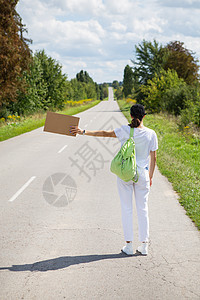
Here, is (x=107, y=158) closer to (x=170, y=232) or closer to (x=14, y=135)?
(x=170, y=232)

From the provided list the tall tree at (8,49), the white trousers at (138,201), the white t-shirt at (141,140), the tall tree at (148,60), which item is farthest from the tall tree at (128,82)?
the white trousers at (138,201)

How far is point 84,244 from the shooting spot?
4.90 m

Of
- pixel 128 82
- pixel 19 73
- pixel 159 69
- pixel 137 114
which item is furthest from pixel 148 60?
pixel 128 82

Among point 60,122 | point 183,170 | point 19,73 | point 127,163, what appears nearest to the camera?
point 127,163

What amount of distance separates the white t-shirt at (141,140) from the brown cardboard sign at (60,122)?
655mm

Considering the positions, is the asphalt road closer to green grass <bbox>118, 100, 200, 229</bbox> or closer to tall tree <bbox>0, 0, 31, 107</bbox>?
green grass <bbox>118, 100, 200, 229</bbox>

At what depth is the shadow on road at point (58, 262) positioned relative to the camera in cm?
418

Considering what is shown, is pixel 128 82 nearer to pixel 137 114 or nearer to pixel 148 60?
pixel 148 60

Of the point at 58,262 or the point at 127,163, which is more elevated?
the point at 127,163

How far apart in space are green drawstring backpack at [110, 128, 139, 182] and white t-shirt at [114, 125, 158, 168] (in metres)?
Result: 0.07

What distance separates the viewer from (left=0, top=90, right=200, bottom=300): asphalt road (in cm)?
371

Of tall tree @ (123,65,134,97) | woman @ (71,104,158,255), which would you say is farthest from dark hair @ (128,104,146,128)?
tall tree @ (123,65,134,97)

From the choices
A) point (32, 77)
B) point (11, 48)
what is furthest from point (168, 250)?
point (32, 77)

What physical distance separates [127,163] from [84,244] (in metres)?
1.38
